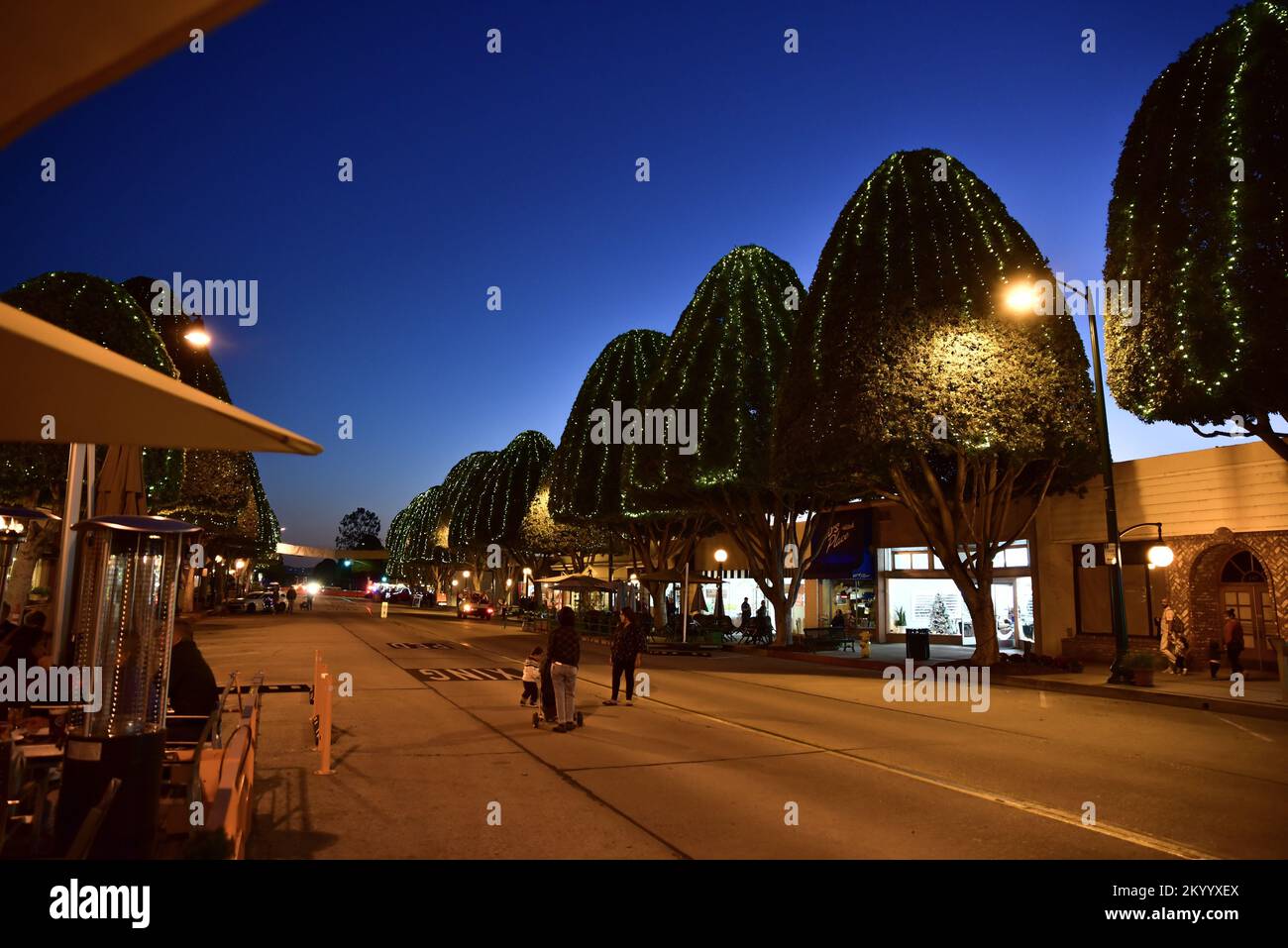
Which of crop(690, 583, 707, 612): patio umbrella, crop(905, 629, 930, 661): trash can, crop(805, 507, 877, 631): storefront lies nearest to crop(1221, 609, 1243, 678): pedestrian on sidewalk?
crop(905, 629, 930, 661): trash can

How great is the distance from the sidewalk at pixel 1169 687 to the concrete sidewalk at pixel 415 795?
13.7 meters

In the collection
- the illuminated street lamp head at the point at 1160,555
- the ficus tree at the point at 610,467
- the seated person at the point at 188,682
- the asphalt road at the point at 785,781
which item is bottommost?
the asphalt road at the point at 785,781

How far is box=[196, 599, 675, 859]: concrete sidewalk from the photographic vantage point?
6.19m

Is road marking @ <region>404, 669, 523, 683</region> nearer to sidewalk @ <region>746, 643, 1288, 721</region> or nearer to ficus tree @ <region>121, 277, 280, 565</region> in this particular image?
sidewalk @ <region>746, 643, 1288, 721</region>

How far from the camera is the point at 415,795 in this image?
779 cm

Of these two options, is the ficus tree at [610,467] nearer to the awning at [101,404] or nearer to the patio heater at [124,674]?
the patio heater at [124,674]

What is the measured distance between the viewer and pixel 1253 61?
17594mm

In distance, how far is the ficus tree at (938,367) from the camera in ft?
69.1

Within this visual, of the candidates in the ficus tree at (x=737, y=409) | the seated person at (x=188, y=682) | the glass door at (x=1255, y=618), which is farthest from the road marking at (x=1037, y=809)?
the ficus tree at (x=737, y=409)

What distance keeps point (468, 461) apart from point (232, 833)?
8617cm

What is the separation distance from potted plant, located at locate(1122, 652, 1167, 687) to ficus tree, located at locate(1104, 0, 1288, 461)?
5.31 meters

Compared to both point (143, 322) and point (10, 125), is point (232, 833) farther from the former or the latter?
point (143, 322)

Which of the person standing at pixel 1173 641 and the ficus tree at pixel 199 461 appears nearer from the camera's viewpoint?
the person standing at pixel 1173 641

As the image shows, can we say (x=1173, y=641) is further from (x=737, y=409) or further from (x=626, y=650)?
(x=737, y=409)
